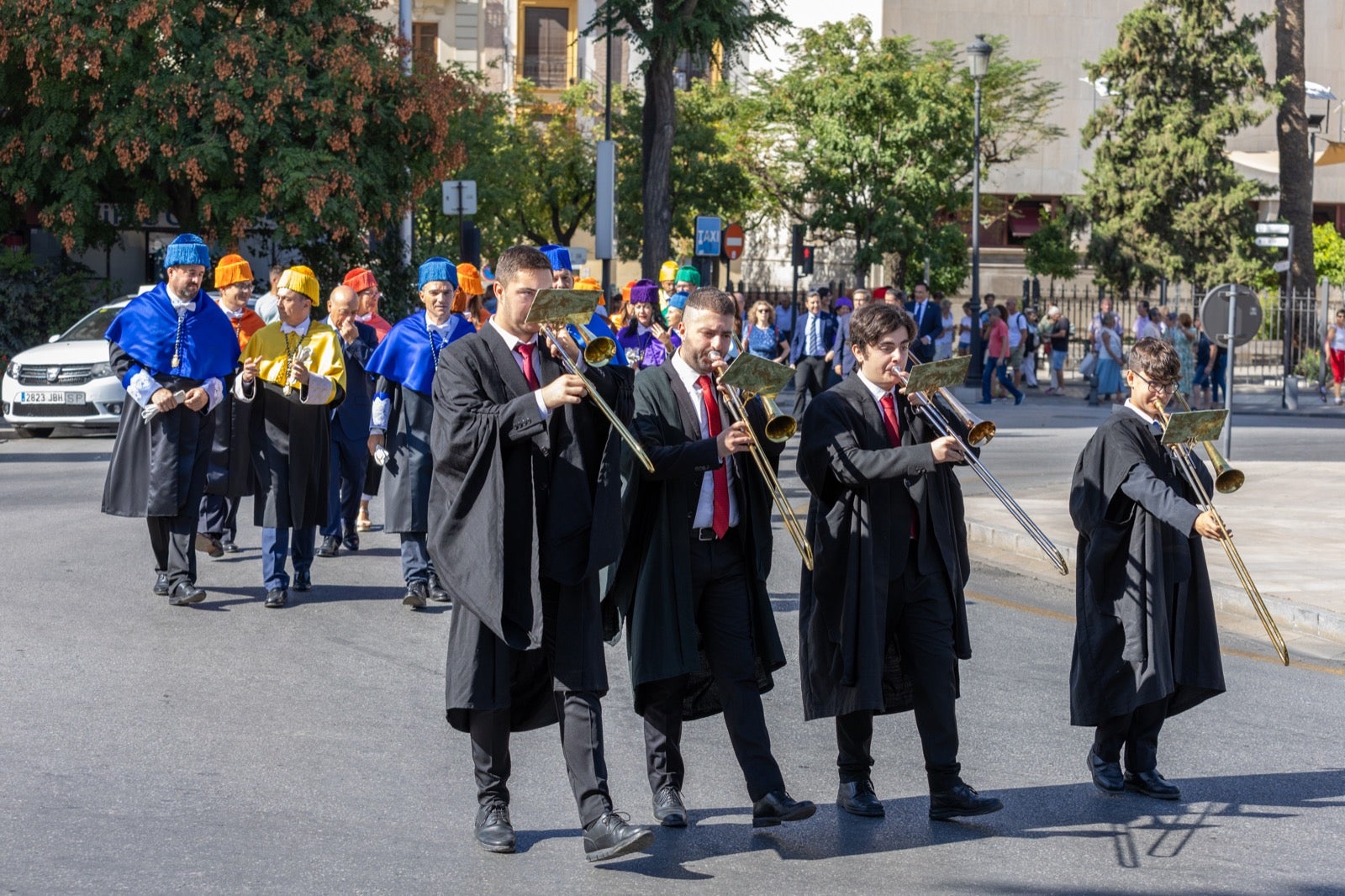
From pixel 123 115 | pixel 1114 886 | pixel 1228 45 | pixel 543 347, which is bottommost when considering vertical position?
pixel 1114 886

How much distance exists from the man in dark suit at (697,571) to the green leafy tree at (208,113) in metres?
19.6

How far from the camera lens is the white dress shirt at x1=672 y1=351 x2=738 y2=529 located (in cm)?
614

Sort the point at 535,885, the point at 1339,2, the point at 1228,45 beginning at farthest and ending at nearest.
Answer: the point at 1339,2, the point at 1228,45, the point at 535,885

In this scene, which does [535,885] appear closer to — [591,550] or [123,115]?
[591,550]

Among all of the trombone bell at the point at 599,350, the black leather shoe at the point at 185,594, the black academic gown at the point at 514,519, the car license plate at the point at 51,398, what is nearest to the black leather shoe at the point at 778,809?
the black academic gown at the point at 514,519

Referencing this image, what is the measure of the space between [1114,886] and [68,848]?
308cm

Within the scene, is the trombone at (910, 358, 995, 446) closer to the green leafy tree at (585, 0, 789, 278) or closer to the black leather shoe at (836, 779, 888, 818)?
the black leather shoe at (836, 779, 888, 818)

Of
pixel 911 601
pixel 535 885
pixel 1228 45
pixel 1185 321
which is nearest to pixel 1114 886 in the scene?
pixel 911 601

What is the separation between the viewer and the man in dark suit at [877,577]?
242 inches

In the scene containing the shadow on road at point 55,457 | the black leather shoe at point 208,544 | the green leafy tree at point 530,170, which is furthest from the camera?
the green leafy tree at point 530,170

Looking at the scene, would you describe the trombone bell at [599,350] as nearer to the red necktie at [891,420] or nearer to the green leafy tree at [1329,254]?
the red necktie at [891,420]

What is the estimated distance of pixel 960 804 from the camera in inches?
241

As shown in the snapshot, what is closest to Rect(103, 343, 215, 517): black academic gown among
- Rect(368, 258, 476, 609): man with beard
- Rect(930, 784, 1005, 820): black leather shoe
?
Rect(368, 258, 476, 609): man with beard

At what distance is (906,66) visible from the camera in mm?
44688
